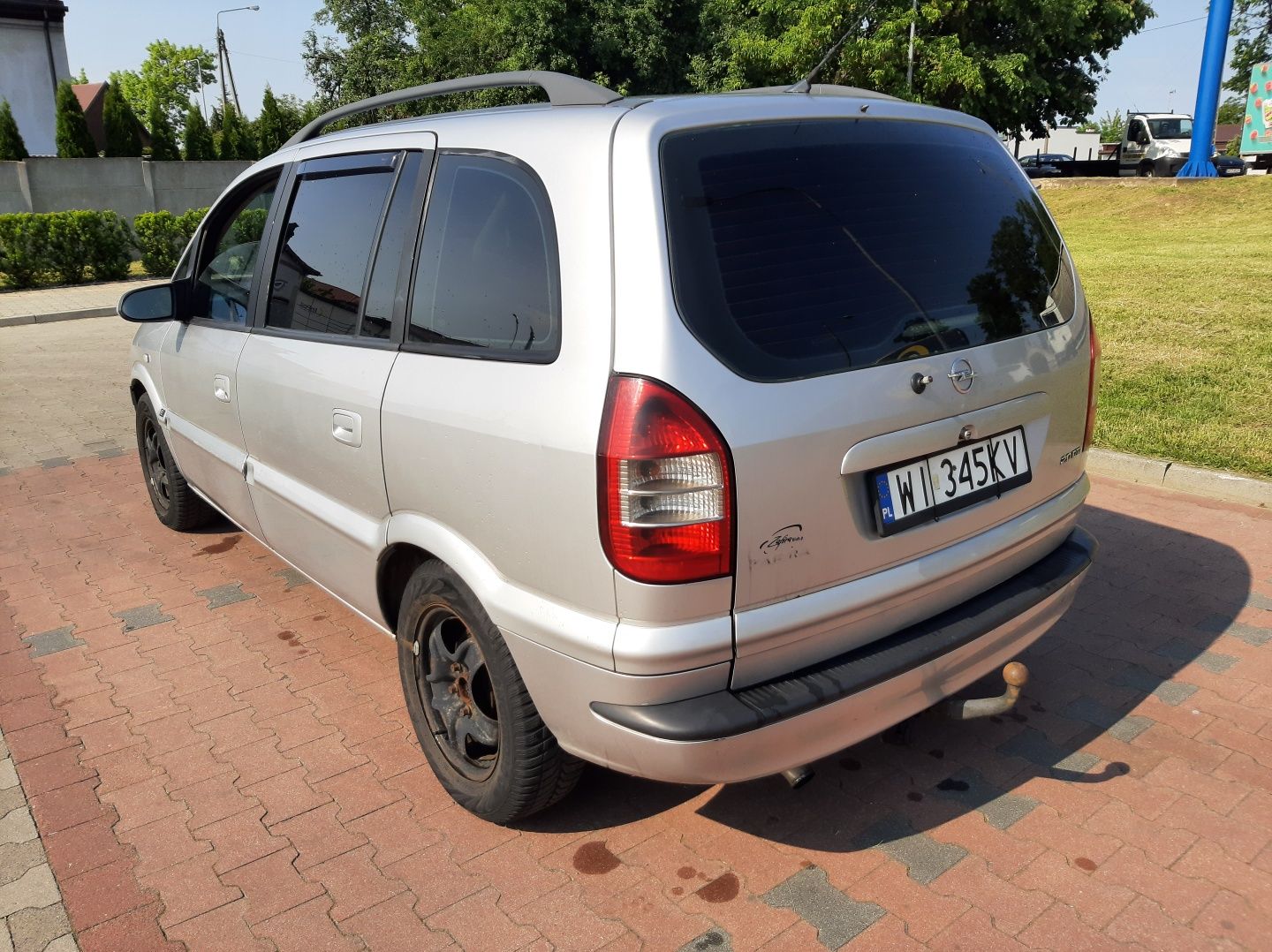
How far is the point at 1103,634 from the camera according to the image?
3.89 meters

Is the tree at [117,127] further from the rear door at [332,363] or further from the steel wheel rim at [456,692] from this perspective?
the steel wheel rim at [456,692]

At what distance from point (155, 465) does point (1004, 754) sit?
462cm

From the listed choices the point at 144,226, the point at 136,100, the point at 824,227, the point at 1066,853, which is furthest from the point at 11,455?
the point at 136,100

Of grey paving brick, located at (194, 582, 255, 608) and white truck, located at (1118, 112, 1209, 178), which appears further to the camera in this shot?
white truck, located at (1118, 112, 1209, 178)

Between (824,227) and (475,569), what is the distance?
1.21 meters

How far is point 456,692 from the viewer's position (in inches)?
115

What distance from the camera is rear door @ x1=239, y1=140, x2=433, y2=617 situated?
9.61ft

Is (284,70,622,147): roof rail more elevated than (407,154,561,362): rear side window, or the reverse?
(284,70,622,147): roof rail

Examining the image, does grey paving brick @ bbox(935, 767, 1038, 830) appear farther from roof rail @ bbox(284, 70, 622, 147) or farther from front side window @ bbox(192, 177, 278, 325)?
front side window @ bbox(192, 177, 278, 325)

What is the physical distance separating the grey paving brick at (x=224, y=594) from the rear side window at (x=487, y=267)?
7.58 feet

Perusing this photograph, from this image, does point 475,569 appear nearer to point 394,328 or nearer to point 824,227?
point 394,328

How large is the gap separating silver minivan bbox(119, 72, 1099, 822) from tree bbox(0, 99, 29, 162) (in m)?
23.4

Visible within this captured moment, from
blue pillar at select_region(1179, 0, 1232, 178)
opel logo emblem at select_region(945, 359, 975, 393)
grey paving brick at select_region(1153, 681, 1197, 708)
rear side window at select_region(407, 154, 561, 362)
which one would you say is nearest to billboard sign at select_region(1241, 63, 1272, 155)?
blue pillar at select_region(1179, 0, 1232, 178)

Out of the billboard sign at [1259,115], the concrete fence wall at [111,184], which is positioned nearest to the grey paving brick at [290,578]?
the concrete fence wall at [111,184]
